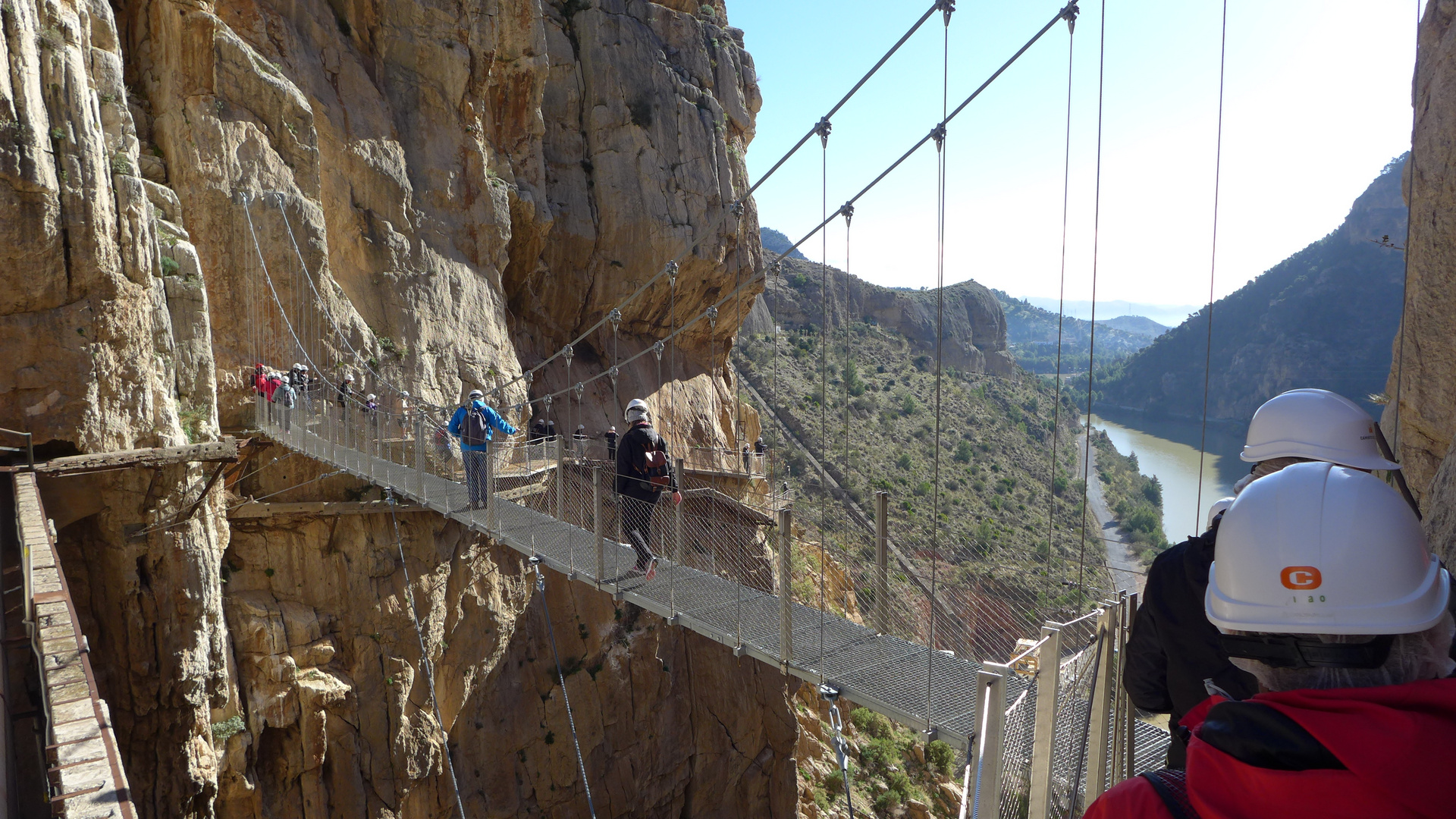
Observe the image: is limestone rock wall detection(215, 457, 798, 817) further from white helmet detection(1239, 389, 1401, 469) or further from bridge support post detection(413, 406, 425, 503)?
white helmet detection(1239, 389, 1401, 469)

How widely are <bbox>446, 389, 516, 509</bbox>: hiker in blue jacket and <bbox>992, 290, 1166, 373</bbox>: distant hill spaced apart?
7434 cm

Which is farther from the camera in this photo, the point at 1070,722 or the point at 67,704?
the point at 67,704

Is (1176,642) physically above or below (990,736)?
above

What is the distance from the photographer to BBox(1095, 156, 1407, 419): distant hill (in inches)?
500

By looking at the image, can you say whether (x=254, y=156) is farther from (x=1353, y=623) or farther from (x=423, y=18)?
(x=1353, y=623)

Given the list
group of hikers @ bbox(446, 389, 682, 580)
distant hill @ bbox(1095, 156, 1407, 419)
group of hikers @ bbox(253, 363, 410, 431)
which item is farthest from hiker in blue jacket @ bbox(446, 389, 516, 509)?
distant hill @ bbox(1095, 156, 1407, 419)

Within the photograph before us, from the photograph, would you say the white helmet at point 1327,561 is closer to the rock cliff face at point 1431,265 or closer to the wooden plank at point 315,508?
the rock cliff face at point 1431,265

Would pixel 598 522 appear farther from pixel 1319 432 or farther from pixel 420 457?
pixel 1319 432

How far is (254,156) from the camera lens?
24.2 ft

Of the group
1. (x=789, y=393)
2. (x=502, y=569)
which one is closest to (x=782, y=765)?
(x=502, y=569)

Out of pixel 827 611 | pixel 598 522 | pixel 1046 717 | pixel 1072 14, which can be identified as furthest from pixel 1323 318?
pixel 1046 717

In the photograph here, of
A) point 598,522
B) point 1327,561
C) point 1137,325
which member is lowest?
point 598,522

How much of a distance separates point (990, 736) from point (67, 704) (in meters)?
2.86

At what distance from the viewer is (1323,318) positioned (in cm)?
1449
